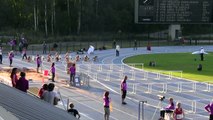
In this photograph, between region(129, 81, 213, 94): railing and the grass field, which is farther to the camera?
the grass field

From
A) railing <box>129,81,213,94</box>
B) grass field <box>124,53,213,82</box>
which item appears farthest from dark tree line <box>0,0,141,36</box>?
railing <box>129,81,213,94</box>

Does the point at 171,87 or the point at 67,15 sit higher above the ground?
the point at 67,15

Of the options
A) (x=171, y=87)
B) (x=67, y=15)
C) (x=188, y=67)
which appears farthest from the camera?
(x=67, y=15)

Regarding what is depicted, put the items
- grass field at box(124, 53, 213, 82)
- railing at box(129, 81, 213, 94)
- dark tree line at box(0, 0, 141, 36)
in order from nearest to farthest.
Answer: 1. railing at box(129, 81, 213, 94)
2. grass field at box(124, 53, 213, 82)
3. dark tree line at box(0, 0, 141, 36)

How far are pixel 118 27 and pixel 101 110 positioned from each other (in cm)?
6990

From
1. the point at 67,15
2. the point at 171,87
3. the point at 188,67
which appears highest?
the point at 67,15

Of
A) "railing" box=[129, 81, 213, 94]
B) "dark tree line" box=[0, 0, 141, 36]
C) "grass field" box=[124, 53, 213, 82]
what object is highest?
"dark tree line" box=[0, 0, 141, 36]

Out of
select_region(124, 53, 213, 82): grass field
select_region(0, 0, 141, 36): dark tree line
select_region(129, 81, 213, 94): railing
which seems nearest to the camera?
select_region(129, 81, 213, 94): railing

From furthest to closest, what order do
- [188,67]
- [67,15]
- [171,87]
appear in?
[67,15] → [188,67] → [171,87]

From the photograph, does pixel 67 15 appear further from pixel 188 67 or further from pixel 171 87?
pixel 171 87

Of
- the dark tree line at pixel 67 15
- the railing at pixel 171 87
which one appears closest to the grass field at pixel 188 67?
the railing at pixel 171 87

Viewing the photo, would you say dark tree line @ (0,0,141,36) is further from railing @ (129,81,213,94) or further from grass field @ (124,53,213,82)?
railing @ (129,81,213,94)

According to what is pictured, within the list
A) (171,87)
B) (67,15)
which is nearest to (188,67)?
(171,87)

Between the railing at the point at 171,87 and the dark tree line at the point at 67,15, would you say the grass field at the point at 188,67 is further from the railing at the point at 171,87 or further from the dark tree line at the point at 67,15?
the dark tree line at the point at 67,15
